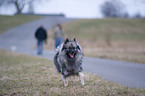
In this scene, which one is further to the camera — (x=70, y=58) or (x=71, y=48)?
(x=70, y=58)

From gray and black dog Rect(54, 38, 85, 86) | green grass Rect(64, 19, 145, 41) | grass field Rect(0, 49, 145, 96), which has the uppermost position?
green grass Rect(64, 19, 145, 41)

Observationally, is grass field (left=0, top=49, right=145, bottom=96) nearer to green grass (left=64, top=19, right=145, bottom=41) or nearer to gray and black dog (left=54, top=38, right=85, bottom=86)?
gray and black dog (left=54, top=38, right=85, bottom=86)

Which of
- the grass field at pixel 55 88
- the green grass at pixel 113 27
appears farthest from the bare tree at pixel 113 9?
the grass field at pixel 55 88

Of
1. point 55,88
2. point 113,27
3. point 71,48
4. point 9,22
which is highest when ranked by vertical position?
point 9,22

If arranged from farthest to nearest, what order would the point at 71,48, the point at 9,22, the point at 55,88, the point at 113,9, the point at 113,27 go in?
1. the point at 113,9
2. the point at 9,22
3. the point at 113,27
4. the point at 55,88
5. the point at 71,48

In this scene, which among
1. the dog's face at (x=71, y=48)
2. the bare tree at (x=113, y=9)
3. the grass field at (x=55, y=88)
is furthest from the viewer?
the bare tree at (x=113, y=9)

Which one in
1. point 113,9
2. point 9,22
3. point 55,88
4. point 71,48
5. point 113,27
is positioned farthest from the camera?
point 113,9

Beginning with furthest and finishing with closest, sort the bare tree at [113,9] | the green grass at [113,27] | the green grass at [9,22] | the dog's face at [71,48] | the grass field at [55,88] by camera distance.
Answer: the bare tree at [113,9], the green grass at [9,22], the green grass at [113,27], the dog's face at [71,48], the grass field at [55,88]

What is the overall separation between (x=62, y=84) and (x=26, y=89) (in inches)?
50.5

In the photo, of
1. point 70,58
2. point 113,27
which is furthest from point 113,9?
point 70,58

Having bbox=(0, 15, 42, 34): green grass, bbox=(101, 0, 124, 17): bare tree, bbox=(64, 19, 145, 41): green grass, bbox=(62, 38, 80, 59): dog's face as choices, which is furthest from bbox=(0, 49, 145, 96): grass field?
bbox=(101, 0, 124, 17): bare tree

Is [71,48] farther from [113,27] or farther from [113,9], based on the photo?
[113,9]

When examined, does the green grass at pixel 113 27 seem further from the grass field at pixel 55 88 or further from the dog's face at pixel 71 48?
the dog's face at pixel 71 48

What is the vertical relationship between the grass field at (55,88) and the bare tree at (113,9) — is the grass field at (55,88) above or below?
below
